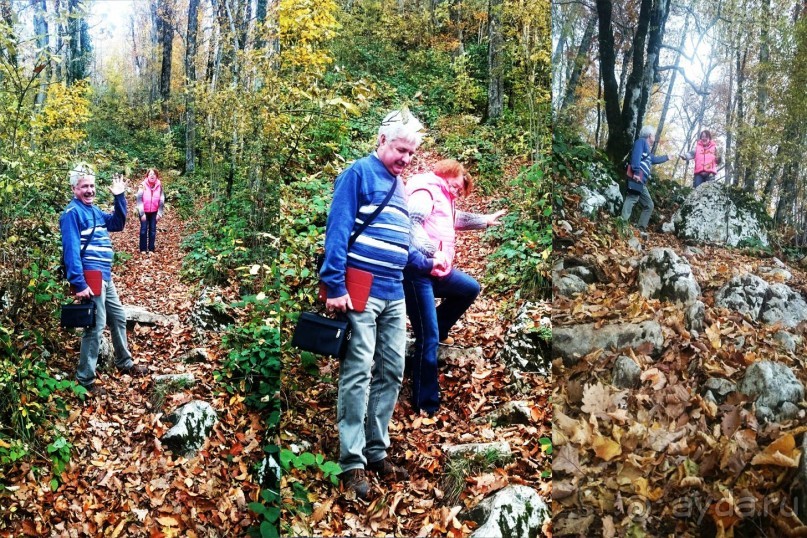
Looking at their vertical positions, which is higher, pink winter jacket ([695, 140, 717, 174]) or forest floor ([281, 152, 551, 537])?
pink winter jacket ([695, 140, 717, 174])

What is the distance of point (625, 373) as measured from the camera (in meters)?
2.20

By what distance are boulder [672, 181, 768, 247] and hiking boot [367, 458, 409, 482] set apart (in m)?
1.51

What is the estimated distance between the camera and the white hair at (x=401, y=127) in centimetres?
252

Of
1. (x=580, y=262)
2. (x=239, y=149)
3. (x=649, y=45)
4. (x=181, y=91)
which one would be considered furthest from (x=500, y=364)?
(x=181, y=91)

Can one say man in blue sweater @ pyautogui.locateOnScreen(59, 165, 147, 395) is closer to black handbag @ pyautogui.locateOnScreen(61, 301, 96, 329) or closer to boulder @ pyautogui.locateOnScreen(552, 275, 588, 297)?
black handbag @ pyautogui.locateOnScreen(61, 301, 96, 329)

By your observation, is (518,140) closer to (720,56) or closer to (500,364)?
(720,56)

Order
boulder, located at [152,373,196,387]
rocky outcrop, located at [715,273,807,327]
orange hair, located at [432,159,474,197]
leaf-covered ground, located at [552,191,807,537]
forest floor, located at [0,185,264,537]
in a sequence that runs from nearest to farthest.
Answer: leaf-covered ground, located at [552,191,807,537], rocky outcrop, located at [715,273,807,327], orange hair, located at [432,159,474,197], forest floor, located at [0,185,264,537], boulder, located at [152,373,196,387]

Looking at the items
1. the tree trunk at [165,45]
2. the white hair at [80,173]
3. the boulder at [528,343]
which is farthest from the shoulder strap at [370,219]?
the tree trunk at [165,45]

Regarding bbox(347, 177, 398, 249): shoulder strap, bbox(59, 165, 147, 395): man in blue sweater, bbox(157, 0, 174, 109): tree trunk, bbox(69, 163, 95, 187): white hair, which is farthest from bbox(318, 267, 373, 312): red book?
bbox(157, 0, 174, 109): tree trunk

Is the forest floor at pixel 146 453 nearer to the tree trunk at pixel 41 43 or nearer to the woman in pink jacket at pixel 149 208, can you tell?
the woman in pink jacket at pixel 149 208

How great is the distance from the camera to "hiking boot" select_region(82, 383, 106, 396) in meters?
3.30

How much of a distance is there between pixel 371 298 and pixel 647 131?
133cm

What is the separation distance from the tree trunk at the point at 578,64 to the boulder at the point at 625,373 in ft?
3.54

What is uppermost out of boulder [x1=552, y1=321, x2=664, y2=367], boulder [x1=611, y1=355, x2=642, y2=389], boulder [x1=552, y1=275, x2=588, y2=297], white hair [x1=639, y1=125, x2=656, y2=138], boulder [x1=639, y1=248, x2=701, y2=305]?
white hair [x1=639, y1=125, x2=656, y2=138]
